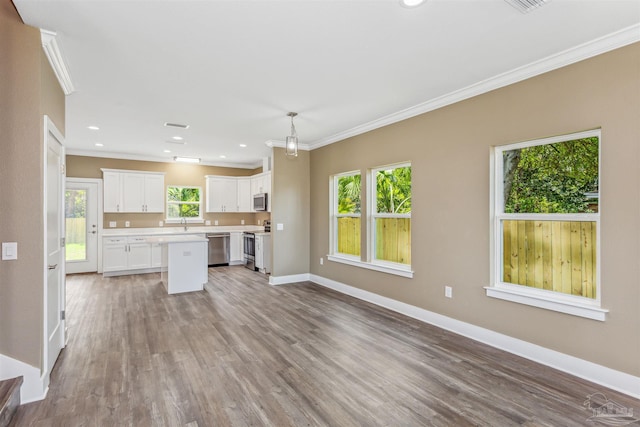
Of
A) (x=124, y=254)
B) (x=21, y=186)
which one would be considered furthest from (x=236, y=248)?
(x=21, y=186)

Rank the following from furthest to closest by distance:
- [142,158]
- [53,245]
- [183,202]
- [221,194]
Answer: [221,194]
[183,202]
[142,158]
[53,245]

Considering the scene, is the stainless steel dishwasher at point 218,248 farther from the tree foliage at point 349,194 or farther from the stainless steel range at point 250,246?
the tree foliage at point 349,194

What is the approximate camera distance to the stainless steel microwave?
778cm

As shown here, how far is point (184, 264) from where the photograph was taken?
557 centimetres

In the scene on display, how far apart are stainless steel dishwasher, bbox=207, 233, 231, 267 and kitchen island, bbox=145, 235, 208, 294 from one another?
7.37ft

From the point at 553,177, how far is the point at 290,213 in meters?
4.29

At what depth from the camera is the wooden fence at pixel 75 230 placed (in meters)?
6.95

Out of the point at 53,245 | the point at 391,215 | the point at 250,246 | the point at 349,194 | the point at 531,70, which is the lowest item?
the point at 250,246

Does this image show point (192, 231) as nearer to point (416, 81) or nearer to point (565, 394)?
point (416, 81)

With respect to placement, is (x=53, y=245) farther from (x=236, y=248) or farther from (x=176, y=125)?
(x=236, y=248)

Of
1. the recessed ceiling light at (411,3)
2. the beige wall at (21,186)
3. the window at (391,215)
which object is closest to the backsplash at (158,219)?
the window at (391,215)

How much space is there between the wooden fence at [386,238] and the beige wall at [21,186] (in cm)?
387

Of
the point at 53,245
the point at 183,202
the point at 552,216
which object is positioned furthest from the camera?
the point at 183,202

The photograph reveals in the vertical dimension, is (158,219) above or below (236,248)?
above
